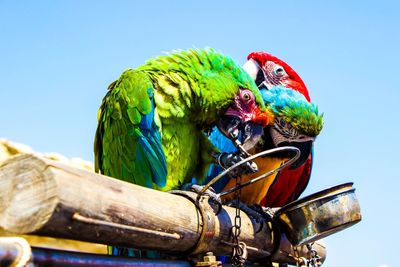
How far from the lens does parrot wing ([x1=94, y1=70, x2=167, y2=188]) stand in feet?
9.44

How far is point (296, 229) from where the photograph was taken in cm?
243

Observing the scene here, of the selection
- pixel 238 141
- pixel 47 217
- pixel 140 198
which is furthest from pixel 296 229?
pixel 47 217

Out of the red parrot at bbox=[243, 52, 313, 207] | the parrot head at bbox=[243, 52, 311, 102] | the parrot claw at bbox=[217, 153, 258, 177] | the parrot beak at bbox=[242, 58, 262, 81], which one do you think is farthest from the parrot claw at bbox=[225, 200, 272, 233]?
the parrot beak at bbox=[242, 58, 262, 81]

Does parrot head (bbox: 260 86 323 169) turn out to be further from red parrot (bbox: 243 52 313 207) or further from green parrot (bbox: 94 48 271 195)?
red parrot (bbox: 243 52 313 207)

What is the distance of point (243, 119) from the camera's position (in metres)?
2.75

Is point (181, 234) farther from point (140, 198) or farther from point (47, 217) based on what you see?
point (47, 217)

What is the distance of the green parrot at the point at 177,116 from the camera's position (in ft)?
9.19

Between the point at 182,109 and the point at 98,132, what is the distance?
0.59m

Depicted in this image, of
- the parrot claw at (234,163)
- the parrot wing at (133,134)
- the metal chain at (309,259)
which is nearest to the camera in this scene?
the parrot claw at (234,163)

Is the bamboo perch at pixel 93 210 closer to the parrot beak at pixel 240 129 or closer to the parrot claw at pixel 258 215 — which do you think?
the parrot claw at pixel 258 215

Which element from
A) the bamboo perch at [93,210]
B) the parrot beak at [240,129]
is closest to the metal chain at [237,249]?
the bamboo perch at [93,210]

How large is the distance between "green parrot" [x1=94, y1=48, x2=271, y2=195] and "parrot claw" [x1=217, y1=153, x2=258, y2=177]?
13cm

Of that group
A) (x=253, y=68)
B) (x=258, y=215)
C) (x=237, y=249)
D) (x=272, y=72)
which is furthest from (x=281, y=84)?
(x=237, y=249)

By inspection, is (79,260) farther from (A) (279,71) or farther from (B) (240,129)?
(A) (279,71)
